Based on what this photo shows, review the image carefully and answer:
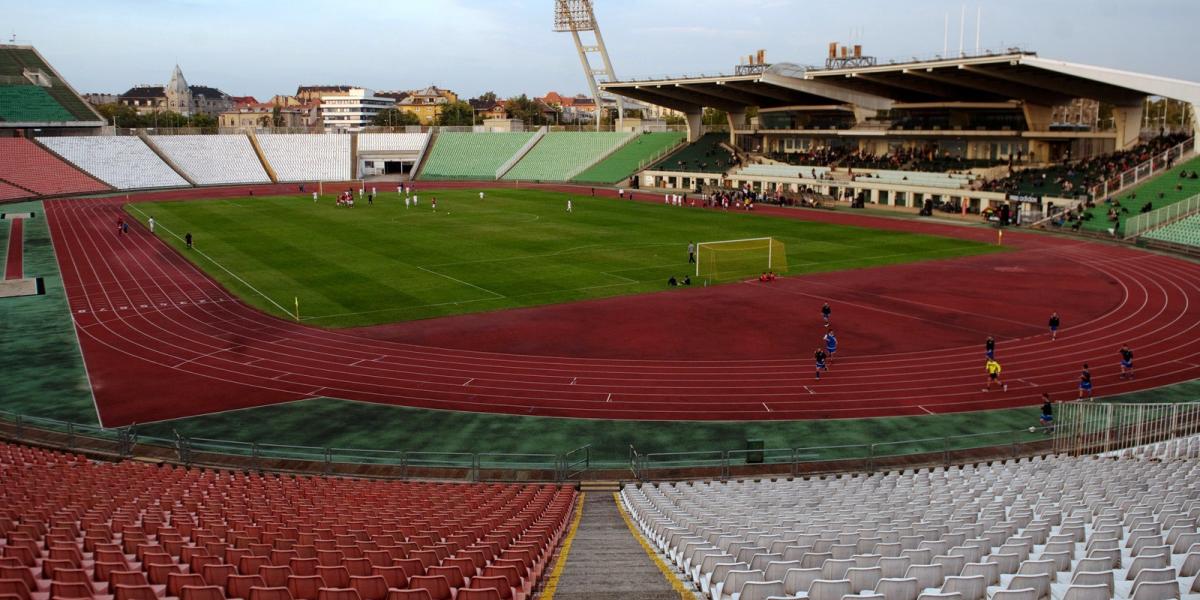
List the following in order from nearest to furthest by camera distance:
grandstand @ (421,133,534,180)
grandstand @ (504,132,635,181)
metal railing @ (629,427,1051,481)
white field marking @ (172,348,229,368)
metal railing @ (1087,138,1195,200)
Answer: metal railing @ (629,427,1051,481) < white field marking @ (172,348,229,368) < metal railing @ (1087,138,1195,200) < grandstand @ (504,132,635,181) < grandstand @ (421,133,534,180)

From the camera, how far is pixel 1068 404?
23625mm

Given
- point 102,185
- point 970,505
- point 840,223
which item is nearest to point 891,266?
point 840,223

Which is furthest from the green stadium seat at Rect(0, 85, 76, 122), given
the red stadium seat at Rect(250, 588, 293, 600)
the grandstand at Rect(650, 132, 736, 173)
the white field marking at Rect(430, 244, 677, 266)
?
the red stadium seat at Rect(250, 588, 293, 600)

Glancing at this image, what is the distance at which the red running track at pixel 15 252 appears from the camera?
4575 cm

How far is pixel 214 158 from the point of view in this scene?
105 metres

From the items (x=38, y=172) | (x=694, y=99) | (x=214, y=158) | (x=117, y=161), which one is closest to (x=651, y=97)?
(x=694, y=99)

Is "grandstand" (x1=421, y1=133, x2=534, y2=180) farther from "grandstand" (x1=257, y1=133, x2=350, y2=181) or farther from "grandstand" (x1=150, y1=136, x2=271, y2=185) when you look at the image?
"grandstand" (x1=150, y1=136, x2=271, y2=185)

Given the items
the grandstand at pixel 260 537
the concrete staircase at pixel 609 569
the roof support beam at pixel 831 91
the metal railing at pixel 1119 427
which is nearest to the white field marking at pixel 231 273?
the grandstand at pixel 260 537

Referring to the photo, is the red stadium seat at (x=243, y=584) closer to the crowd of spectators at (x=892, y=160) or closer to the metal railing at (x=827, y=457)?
the metal railing at (x=827, y=457)

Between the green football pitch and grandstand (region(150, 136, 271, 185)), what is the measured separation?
76.3 ft

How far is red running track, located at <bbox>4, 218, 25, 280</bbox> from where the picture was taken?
150ft

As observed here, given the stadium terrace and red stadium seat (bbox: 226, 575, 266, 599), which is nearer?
red stadium seat (bbox: 226, 575, 266, 599)

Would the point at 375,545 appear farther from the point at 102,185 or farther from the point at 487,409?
the point at 102,185

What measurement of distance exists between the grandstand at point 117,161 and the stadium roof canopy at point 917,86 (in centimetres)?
4932
